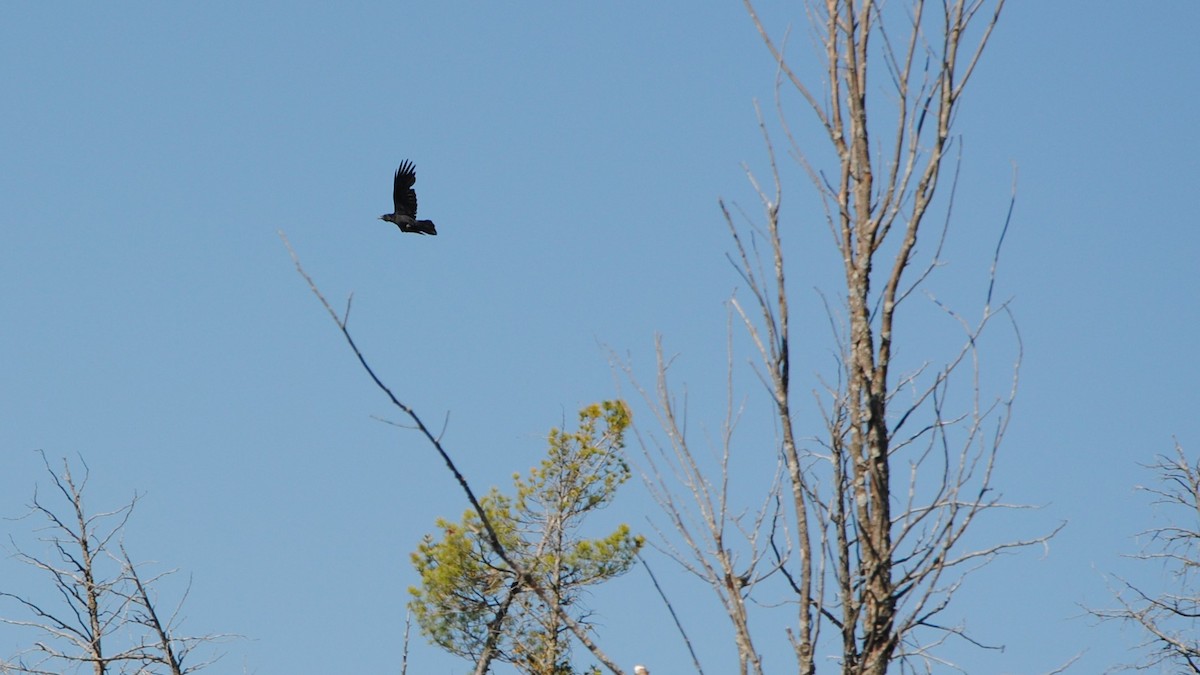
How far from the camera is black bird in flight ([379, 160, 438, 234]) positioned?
15.2 m

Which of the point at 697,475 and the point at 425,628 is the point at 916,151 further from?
the point at 425,628

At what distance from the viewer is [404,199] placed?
15547mm

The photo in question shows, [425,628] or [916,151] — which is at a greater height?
[425,628]

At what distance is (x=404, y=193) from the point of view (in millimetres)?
15539

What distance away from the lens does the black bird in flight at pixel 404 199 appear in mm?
15250

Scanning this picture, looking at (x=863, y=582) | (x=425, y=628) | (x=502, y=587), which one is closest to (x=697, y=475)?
(x=863, y=582)

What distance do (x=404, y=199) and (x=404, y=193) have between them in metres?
0.06

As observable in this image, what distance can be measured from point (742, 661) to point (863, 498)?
493mm

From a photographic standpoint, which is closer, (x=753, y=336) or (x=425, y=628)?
(x=753, y=336)

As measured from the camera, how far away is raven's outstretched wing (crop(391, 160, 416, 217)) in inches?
610

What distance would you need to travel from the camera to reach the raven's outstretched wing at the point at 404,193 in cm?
1548

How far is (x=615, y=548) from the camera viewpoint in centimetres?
2261

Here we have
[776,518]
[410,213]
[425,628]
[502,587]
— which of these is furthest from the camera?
[425,628]

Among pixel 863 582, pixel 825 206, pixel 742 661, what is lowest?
pixel 742 661
